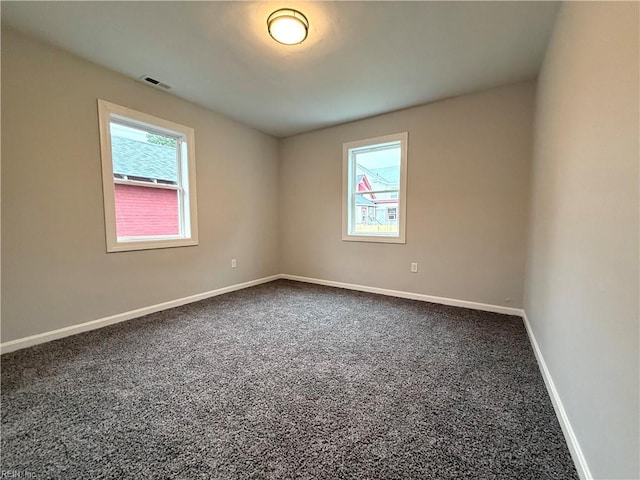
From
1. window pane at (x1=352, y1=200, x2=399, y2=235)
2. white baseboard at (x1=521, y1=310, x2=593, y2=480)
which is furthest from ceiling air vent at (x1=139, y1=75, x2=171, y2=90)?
white baseboard at (x1=521, y1=310, x2=593, y2=480)

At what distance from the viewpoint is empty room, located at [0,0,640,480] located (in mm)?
1123

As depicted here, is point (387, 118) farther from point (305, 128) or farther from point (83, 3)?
point (83, 3)

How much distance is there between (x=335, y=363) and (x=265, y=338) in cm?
73

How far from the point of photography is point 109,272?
2.66m

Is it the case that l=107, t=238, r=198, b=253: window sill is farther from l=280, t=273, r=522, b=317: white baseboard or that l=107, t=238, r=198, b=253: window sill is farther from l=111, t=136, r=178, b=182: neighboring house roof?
l=280, t=273, r=522, b=317: white baseboard

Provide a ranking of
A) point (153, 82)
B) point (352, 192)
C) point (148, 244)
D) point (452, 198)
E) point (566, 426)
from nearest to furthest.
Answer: point (566, 426) → point (153, 82) → point (148, 244) → point (452, 198) → point (352, 192)

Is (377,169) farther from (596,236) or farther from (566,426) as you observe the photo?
(566,426)

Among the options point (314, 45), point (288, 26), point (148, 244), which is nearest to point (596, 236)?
point (288, 26)

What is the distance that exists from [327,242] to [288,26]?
2.87m

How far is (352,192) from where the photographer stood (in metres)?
4.05

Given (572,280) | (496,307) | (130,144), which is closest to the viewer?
(572,280)

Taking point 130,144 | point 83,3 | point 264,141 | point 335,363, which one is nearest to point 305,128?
point 264,141

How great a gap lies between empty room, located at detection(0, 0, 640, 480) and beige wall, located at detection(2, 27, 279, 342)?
0.02 metres

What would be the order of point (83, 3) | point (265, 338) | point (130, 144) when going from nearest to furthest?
point (83, 3) < point (265, 338) < point (130, 144)
